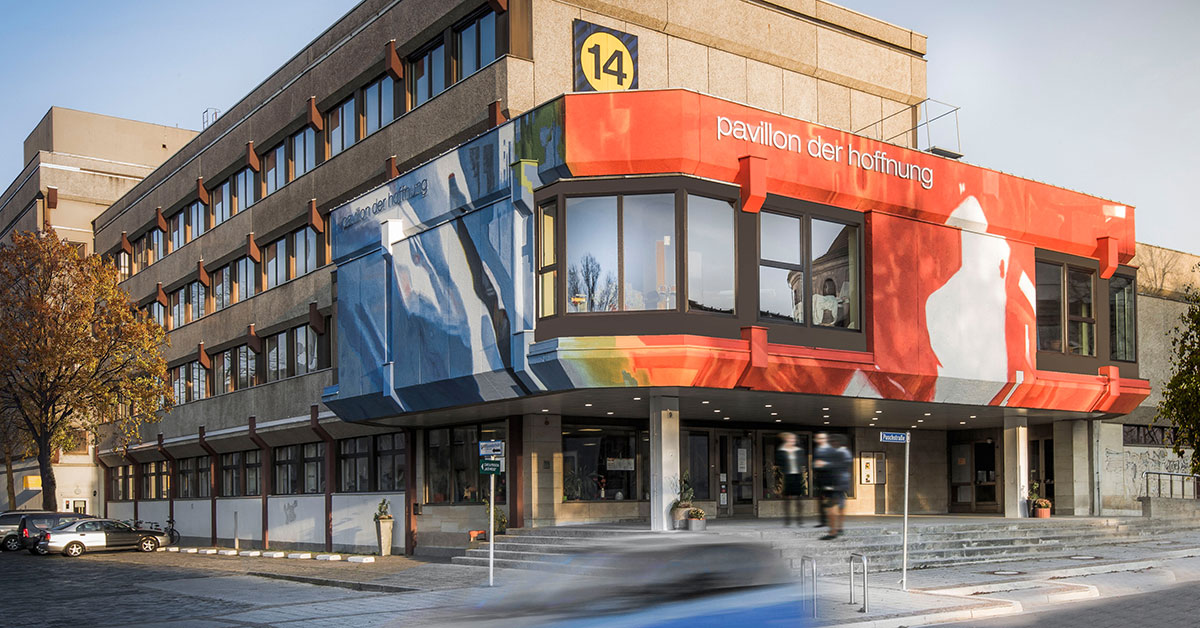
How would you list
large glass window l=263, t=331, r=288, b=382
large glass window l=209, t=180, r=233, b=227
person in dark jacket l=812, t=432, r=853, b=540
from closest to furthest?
person in dark jacket l=812, t=432, r=853, b=540
large glass window l=263, t=331, r=288, b=382
large glass window l=209, t=180, r=233, b=227

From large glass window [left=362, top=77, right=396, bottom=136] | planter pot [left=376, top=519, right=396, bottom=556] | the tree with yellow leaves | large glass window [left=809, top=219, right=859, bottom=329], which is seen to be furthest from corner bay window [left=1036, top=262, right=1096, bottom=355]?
the tree with yellow leaves

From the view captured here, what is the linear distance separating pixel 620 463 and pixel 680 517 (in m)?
5.75

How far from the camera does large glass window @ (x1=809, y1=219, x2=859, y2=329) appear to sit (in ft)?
79.9

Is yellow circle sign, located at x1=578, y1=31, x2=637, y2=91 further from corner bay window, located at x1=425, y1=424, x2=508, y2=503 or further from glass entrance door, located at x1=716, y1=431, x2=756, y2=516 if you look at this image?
glass entrance door, located at x1=716, y1=431, x2=756, y2=516

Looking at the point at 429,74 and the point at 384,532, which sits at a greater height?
the point at 429,74

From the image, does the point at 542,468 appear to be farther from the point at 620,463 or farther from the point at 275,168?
the point at 275,168

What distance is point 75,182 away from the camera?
64.4 meters

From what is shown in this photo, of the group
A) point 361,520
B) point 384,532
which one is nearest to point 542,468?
point 384,532

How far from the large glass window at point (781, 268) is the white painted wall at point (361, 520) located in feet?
43.9

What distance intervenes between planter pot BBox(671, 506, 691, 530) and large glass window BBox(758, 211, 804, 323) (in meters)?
4.28

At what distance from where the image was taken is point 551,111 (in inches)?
908

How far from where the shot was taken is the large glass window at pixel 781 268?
23.4m

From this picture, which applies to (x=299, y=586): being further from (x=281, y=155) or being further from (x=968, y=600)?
(x=281, y=155)

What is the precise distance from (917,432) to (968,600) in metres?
19.7
